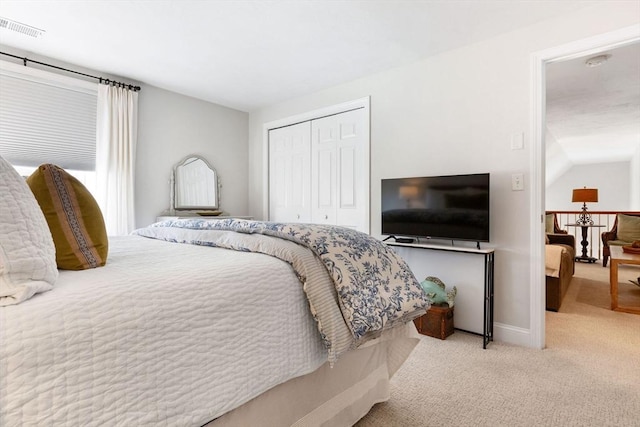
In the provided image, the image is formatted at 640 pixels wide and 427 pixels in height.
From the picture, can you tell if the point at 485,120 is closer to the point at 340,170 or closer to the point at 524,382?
the point at 340,170

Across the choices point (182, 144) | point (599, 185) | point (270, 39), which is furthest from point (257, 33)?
point (599, 185)

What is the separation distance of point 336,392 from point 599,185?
35.3ft

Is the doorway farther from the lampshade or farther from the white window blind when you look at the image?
the lampshade

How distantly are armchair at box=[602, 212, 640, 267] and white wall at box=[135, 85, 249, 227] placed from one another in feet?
19.2

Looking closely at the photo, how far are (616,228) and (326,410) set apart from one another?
692 centimetres

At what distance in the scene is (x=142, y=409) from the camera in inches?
31.2

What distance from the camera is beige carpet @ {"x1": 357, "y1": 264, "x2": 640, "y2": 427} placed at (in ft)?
5.20

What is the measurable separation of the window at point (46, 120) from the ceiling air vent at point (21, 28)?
0.43 meters

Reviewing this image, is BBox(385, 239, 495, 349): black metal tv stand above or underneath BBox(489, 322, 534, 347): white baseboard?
above

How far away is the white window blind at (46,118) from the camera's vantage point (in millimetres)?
2869

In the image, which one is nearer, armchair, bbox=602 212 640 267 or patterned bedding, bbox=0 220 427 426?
patterned bedding, bbox=0 220 427 426

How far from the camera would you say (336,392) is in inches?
55.6

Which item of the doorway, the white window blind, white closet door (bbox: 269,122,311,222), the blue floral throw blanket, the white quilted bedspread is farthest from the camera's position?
white closet door (bbox: 269,122,311,222)

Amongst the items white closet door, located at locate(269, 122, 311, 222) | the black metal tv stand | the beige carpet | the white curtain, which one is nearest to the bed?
the beige carpet
